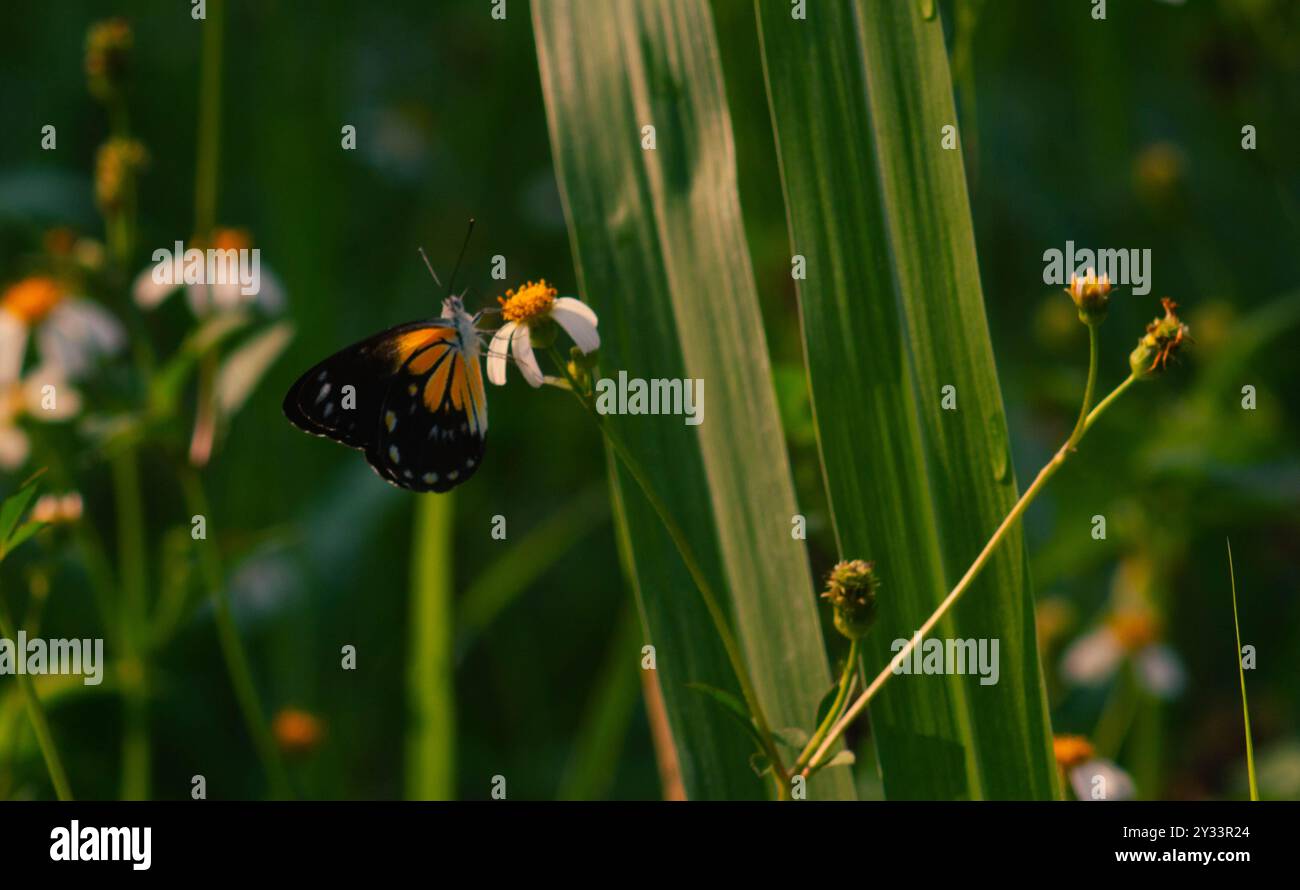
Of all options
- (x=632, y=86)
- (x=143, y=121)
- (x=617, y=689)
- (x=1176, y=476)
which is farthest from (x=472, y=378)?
(x=143, y=121)

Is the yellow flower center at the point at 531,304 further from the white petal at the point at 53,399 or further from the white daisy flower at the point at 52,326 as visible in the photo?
the white daisy flower at the point at 52,326

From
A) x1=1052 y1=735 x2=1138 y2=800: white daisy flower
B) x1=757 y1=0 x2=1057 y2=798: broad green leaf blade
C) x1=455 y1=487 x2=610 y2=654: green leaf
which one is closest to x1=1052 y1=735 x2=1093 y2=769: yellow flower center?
x1=1052 y1=735 x2=1138 y2=800: white daisy flower

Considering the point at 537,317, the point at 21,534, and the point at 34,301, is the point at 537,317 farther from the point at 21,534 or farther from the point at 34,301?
the point at 34,301

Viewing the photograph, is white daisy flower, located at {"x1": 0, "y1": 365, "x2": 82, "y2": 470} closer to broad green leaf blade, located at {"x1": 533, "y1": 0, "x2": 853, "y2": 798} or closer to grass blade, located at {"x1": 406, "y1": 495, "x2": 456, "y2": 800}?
grass blade, located at {"x1": 406, "y1": 495, "x2": 456, "y2": 800}

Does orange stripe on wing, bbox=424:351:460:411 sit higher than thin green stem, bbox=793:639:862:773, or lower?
higher

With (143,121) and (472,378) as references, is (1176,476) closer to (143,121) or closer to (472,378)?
(472,378)

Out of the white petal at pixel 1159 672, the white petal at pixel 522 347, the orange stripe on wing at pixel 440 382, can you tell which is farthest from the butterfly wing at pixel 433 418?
the white petal at pixel 1159 672

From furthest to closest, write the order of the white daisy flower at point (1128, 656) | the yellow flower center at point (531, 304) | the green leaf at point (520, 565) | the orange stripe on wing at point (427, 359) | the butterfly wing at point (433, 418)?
1. the green leaf at point (520, 565)
2. the white daisy flower at point (1128, 656)
3. the orange stripe on wing at point (427, 359)
4. the butterfly wing at point (433, 418)
5. the yellow flower center at point (531, 304)
